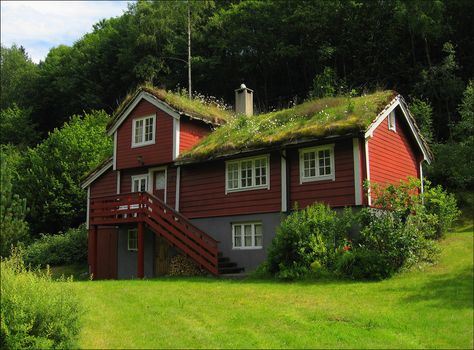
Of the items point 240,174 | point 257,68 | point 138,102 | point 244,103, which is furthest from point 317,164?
point 257,68

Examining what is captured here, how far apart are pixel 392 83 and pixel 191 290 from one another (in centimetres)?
3108

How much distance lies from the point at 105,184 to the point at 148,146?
14.1ft

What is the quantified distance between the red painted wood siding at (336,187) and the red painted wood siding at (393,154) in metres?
0.96

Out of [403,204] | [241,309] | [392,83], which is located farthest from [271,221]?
[392,83]

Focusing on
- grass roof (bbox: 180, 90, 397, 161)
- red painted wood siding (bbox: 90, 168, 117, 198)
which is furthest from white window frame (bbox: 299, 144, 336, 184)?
red painted wood siding (bbox: 90, 168, 117, 198)

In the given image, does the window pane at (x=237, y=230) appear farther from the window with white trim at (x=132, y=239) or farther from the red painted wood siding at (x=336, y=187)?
the window with white trim at (x=132, y=239)

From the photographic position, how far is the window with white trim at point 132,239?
Result: 23.4m

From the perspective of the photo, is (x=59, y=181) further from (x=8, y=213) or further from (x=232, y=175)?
(x=8, y=213)

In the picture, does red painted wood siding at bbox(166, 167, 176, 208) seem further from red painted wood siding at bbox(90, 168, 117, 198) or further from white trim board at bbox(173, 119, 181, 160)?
red painted wood siding at bbox(90, 168, 117, 198)

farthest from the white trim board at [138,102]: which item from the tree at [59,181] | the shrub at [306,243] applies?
the tree at [59,181]

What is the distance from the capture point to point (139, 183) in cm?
2395

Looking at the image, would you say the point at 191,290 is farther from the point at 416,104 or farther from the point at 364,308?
the point at 416,104

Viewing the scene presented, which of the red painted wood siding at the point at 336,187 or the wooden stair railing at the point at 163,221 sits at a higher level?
the red painted wood siding at the point at 336,187

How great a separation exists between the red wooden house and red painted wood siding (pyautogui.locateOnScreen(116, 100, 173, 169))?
0.05 metres
